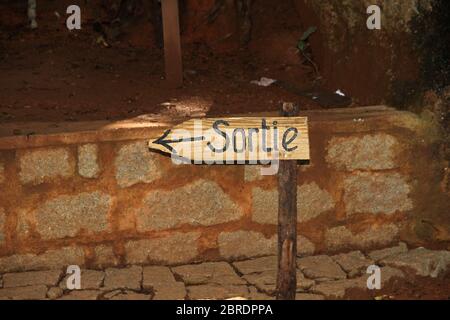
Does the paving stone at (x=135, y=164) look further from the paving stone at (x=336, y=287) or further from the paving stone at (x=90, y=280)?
the paving stone at (x=336, y=287)

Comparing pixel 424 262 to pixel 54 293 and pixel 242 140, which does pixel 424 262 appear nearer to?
pixel 242 140

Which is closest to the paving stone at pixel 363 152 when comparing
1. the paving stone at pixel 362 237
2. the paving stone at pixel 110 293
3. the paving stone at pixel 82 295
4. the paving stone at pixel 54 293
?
the paving stone at pixel 362 237

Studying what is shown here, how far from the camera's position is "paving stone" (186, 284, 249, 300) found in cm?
378

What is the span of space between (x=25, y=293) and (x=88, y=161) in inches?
28.7

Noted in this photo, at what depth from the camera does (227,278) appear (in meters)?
3.96

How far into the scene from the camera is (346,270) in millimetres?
4062

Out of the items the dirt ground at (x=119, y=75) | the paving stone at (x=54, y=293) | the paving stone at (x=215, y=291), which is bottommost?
the paving stone at (x=215, y=291)

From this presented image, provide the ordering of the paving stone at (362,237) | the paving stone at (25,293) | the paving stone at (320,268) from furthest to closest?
the paving stone at (362,237), the paving stone at (320,268), the paving stone at (25,293)

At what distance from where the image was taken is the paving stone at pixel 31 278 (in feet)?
12.5

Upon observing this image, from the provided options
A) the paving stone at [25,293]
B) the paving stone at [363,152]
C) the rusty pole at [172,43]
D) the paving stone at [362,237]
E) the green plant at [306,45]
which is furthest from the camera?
the green plant at [306,45]

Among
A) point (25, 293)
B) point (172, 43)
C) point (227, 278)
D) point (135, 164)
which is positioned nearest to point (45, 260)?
point (25, 293)

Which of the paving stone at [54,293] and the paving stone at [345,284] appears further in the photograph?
the paving stone at [345,284]

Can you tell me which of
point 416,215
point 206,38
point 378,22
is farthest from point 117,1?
point 416,215

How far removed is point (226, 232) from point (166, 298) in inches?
22.2
